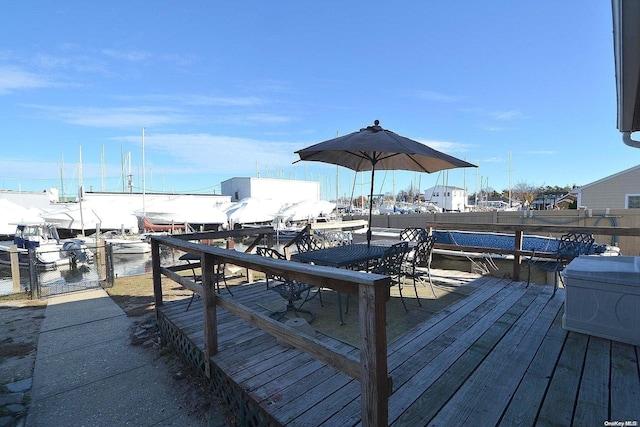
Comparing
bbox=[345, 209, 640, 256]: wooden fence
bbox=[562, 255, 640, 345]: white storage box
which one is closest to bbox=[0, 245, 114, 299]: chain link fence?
bbox=[345, 209, 640, 256]: wooden fence

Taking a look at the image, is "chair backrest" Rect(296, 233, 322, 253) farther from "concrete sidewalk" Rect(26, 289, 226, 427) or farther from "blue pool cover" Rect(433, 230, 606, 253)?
"blue pool cover" Rect(433, 230, 606, 253)

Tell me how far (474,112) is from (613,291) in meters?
21.2

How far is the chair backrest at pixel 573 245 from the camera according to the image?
406cm

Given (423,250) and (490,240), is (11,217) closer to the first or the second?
(423,250)

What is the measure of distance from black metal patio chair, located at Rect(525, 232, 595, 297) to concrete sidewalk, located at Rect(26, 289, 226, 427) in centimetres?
443

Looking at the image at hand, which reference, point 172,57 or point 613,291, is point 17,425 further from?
point 172,57

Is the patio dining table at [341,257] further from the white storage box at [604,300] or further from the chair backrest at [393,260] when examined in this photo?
the white storage box at [604,300]

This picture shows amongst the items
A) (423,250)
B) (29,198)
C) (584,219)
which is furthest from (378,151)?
(29,198)

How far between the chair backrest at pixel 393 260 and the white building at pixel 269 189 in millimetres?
32631

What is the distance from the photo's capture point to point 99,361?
3.63 meters

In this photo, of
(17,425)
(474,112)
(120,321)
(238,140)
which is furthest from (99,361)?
(238,140)

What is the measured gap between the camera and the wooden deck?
5.85 feet

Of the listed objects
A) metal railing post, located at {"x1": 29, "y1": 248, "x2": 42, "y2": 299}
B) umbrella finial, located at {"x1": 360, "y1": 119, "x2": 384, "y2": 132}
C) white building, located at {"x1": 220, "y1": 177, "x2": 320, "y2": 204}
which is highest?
white building, located at {"x1": 220, "y1": 177, "x2": 320, "y2": 204}

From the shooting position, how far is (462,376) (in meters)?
2.17
